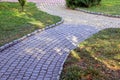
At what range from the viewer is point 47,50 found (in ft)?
27.9

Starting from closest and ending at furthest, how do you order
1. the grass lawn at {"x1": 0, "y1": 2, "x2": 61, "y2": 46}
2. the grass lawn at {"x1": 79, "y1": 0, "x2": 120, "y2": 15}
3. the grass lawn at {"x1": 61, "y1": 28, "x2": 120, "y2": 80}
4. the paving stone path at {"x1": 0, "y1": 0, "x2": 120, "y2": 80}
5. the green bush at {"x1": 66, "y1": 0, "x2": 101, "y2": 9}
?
the grass lawn at {"x1": 61, "y1": 28, "x2": 120, "y2": 80}
the paving stone path at {"x1": 0, "y1": 0, "x2": 120, "y2": 80}
the grass lawn at {"x1": 0, "y1": 2, "x2": 61, "y2": 46}
the grass lawn at {"x1": 79, "y1": 0, "x2": 120, "y2": 15}
the green bush at {"x1": 66, "y1": 0, "x2": 101, "y2": 9}

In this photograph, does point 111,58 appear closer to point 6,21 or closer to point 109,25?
point 109,25

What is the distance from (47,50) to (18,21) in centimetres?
419

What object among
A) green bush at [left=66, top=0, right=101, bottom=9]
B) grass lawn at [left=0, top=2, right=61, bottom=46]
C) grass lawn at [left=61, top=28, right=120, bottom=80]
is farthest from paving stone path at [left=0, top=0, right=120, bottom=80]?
green bush at [left=66, top=0, right=101, bottom=9]

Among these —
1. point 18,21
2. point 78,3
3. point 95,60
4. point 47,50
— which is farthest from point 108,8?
point 95,60

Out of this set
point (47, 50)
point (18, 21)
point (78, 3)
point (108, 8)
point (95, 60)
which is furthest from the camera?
point (78, 3)

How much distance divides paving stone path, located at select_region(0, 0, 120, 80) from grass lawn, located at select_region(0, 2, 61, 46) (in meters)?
0.52

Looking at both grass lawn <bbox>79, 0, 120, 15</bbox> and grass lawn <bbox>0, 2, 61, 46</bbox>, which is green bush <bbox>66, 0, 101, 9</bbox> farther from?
grass lawn <bbox>0, 2, 61, 46</bbox>

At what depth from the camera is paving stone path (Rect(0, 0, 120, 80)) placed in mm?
6811

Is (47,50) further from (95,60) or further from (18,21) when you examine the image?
(18,21)

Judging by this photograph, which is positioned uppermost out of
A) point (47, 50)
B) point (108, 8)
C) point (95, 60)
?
point (95, 60)

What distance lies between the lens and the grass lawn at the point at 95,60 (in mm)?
6516

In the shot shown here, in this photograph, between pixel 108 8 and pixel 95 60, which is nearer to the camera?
pixel 95 60

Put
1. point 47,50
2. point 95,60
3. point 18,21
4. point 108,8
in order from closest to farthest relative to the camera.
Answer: point 95,60 → point 47,50 → point 18,21 → point 108,8
